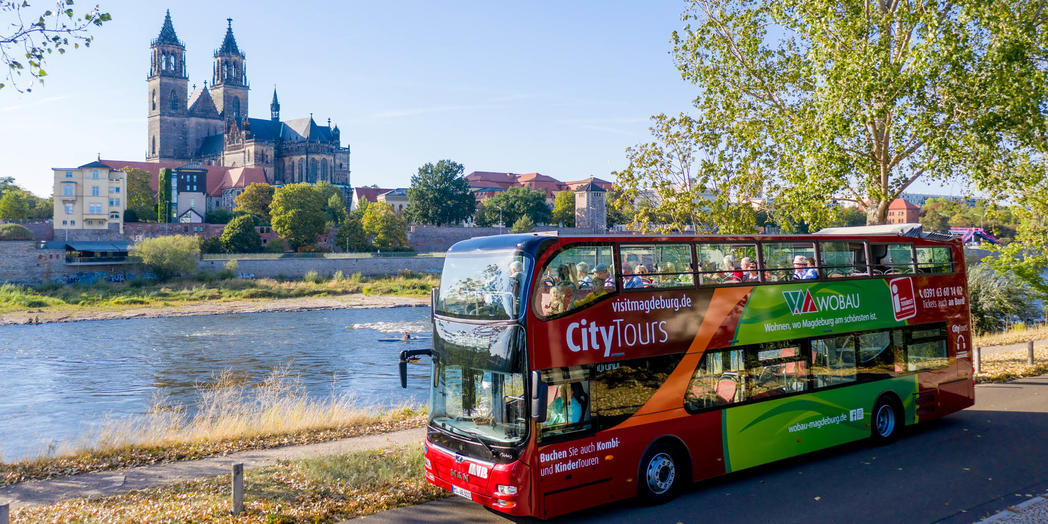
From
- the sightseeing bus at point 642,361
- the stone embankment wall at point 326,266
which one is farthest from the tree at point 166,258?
the sightseeing bus at point 642,361

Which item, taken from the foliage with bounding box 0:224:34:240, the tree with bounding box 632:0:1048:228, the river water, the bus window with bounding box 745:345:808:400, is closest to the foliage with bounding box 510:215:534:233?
the river water

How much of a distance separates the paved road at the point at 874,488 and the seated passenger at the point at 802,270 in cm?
276

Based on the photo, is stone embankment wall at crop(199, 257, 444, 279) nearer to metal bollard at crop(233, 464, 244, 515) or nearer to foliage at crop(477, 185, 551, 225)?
foliage at crop(477, 185, 551, 225)

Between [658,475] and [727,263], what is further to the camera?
[727,263]

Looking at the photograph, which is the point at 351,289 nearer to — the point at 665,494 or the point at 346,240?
the point at 346,240

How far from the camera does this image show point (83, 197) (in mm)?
98250

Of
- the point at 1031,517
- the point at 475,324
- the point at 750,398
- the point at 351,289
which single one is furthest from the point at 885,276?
the point at 351,289

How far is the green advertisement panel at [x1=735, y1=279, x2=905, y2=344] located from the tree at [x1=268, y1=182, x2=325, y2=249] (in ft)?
296

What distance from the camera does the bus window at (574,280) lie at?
8273 mm

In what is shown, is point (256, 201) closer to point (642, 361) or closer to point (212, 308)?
point (212, 308)

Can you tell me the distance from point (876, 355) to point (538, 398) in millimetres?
6879

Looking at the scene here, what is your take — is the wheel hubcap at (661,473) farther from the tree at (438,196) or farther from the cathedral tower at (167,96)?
the cathedral tower at (167,96)

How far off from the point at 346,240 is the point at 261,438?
283 feet

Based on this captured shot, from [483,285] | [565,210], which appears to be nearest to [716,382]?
[483,285]
